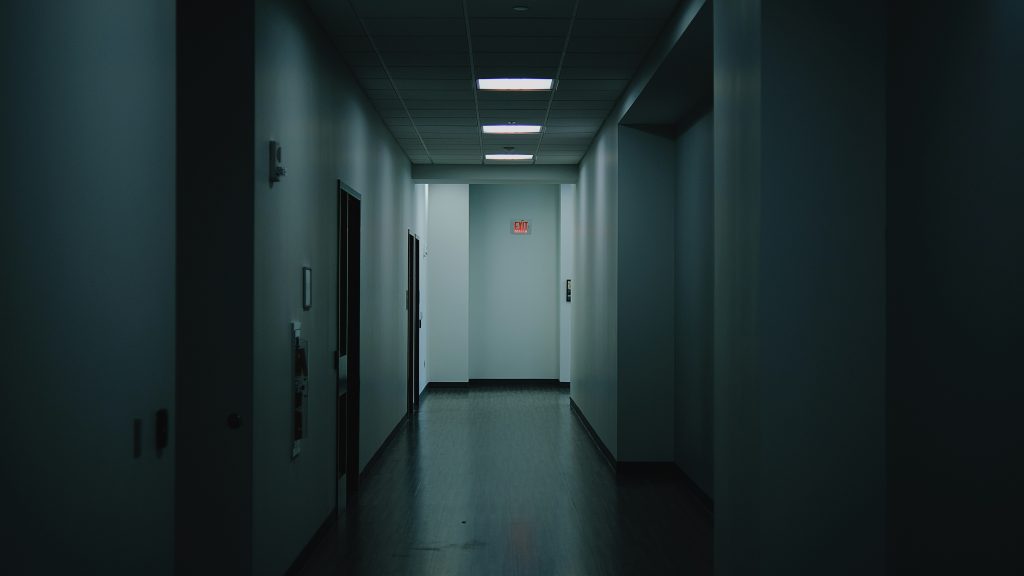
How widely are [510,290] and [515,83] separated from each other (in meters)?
7.48

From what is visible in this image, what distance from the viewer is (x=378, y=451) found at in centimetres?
738

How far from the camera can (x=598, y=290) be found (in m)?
8.09

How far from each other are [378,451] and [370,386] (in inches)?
35.1

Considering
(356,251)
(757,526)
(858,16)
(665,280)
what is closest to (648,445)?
(665,280)

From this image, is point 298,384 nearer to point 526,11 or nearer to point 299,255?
point 299,255

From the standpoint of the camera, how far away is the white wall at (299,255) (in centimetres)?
362

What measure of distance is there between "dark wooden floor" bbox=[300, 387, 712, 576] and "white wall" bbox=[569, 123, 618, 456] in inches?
22.0

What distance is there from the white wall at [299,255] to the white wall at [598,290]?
2192mm

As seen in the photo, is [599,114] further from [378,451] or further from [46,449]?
[46,449]

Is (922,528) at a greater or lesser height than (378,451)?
greater

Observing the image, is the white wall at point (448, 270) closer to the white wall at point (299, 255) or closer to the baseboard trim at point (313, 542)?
the white wall at point (299, 255)

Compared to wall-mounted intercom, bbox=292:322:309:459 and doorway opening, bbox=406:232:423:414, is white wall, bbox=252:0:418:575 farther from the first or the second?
doorway opening, bbox=406:232:423:414

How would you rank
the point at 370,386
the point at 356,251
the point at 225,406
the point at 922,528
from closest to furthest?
the point at 922,528 < the point at 225,406 < the point at 356,251 < the point at 370,386

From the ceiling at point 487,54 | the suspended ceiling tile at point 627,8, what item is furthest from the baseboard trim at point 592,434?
the suspended ceiling tile at point 627,8
